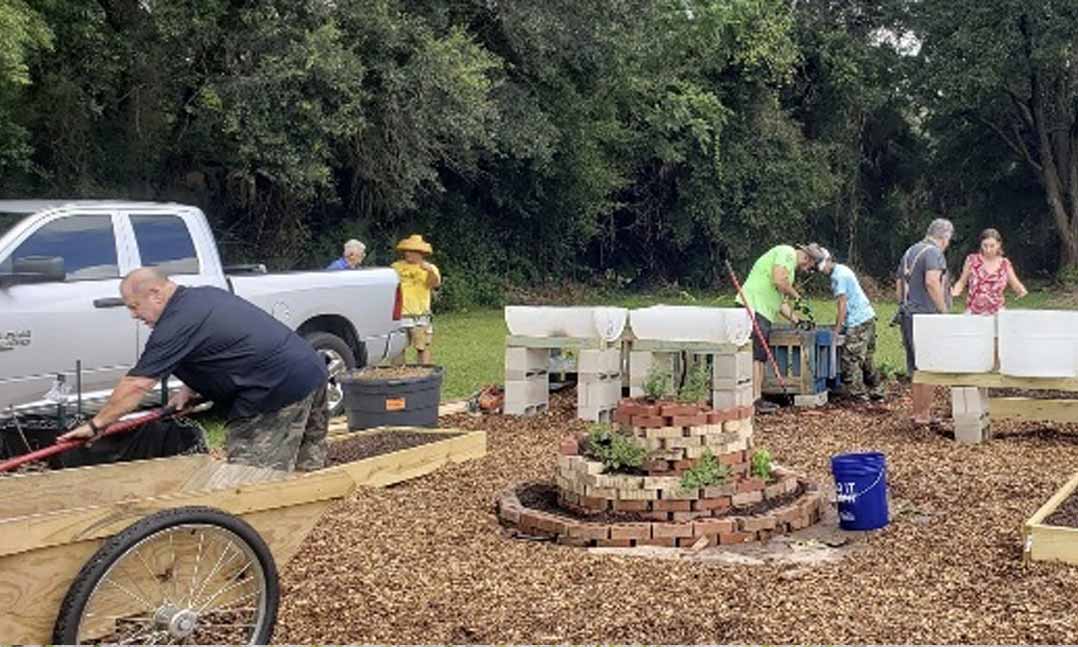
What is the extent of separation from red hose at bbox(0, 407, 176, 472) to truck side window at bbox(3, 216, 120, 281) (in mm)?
3808

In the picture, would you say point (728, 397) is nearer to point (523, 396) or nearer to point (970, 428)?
point (970, 428)

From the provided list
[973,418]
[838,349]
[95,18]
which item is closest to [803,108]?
[95,18]

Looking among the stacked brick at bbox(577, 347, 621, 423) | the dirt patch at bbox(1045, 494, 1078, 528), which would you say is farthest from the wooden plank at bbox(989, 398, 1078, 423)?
the dirt patch at bbox(1045, 494, 1078, 528)

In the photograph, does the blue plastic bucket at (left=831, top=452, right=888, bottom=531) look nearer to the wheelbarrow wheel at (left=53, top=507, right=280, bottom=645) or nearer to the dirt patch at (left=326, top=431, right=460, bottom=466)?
the dirt patch at (left=326, top=431, right=460, bottom=466)

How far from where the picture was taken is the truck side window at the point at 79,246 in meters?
9.40

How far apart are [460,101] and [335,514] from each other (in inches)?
592

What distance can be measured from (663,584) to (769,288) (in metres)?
6.20

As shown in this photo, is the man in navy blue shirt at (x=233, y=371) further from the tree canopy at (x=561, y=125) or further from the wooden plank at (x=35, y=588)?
the tree canopy at (x=561, y=125)

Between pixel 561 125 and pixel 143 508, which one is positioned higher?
pixel 561 125

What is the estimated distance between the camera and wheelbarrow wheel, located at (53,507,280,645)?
4.28 meters

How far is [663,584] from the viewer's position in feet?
19.6

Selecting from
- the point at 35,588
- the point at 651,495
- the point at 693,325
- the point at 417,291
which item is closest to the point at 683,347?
the point at 693,325

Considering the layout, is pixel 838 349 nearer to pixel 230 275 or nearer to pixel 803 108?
pixel 230 275

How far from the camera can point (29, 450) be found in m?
6.83
